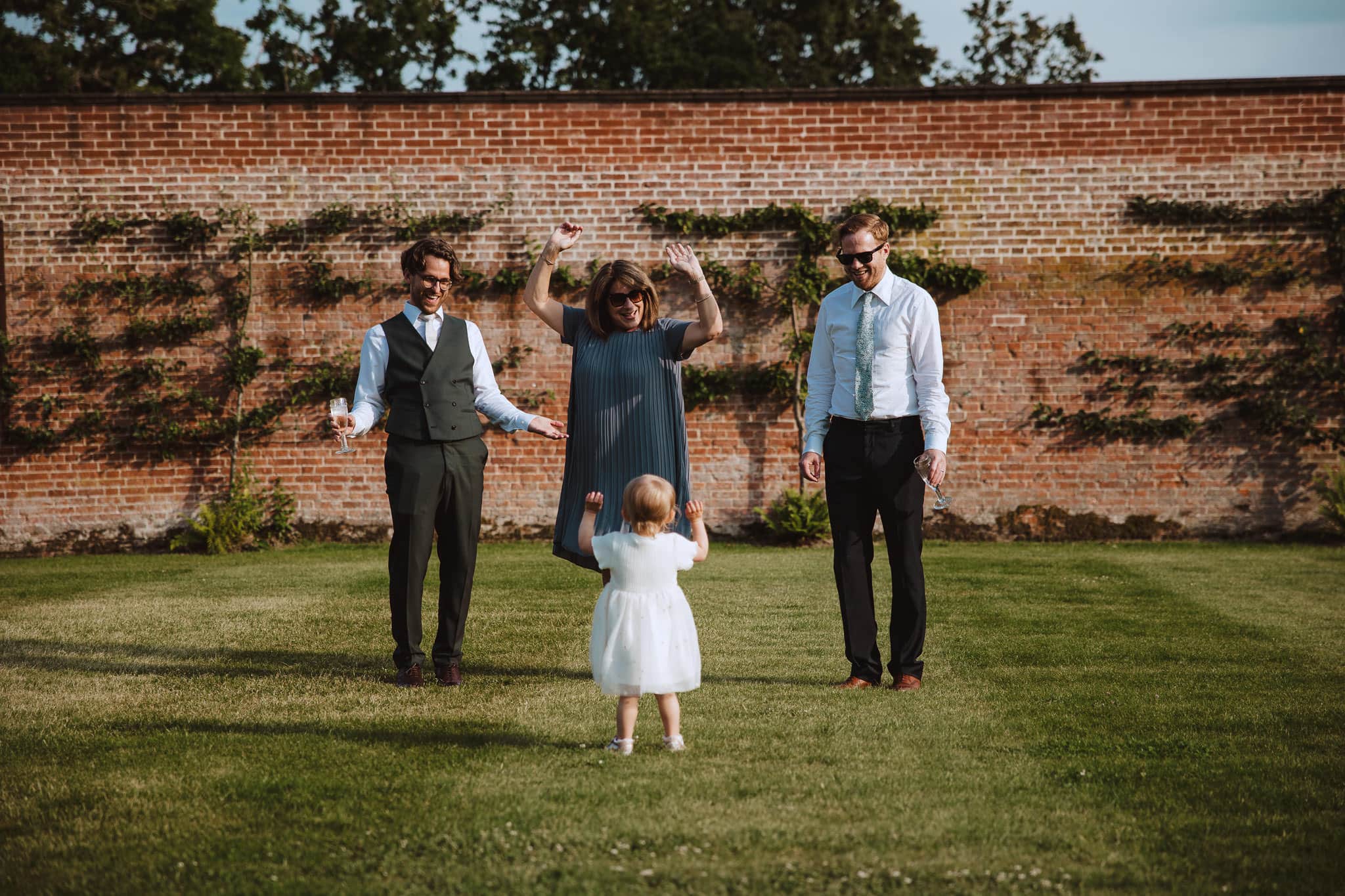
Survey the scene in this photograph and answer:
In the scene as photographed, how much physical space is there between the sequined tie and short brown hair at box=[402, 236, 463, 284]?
168 centimetres

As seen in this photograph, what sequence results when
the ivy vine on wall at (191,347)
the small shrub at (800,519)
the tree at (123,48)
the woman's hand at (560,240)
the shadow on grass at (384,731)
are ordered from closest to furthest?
the shadow on grass at (384,731)
the woman's hand at (560,240)
the small shrub at (800,519)
the ivy vine on wall at (191,347)
the tree at (123,48)

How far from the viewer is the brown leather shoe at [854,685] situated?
15.9 ft

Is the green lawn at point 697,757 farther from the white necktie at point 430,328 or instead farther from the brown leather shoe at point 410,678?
the white necktie at point 430,328

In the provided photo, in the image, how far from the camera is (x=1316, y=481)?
408 inches

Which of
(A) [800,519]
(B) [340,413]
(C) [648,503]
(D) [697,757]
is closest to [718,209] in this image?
(A) [800,519]

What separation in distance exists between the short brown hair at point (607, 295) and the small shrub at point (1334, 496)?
26.1 ft

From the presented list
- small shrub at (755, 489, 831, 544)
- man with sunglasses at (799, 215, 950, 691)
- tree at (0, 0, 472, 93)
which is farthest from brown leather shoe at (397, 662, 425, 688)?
tree at (0, 0, 472, 93)

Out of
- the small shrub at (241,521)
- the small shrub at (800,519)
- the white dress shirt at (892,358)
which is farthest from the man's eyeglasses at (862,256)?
the small shrub at (241,521)

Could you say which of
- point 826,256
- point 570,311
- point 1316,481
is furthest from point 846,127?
point 570,311

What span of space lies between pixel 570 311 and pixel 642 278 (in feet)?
1.47

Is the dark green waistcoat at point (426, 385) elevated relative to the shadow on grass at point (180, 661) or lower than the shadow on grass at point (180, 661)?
elevated

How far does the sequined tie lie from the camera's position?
4.86m

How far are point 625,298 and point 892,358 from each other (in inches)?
46.6

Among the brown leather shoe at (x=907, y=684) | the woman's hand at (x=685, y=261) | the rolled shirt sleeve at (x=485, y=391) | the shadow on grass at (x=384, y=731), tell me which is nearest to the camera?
the shadow on grass at (x=384, y=731)
